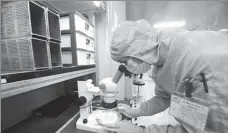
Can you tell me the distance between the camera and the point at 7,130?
2.43ft

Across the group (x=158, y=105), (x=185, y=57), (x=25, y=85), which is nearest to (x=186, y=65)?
(x=185, y=57)

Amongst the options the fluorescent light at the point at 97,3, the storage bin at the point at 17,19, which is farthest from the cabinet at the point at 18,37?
the fluorescent light at the point at 97,3

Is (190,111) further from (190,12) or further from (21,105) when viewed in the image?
(21,105)

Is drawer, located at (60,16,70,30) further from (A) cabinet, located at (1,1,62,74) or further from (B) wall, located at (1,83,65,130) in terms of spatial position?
(B) wall, located at (1,83,65,130)

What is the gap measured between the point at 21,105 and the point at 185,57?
4.56 feet

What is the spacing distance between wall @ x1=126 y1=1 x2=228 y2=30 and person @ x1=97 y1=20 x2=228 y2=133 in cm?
37

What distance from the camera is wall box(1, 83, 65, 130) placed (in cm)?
79

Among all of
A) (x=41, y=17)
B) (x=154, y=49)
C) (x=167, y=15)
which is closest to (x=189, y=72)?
(x=154, y=49)

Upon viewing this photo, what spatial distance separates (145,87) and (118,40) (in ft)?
3.32

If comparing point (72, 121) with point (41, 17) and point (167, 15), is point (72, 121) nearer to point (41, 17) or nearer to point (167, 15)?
point (41, 17)

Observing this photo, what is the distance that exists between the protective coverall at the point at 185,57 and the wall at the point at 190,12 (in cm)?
38

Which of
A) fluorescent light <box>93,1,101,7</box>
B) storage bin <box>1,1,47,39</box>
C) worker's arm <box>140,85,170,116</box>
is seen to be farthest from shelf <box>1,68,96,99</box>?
fluorescent light <box>93,1,101,7</box>

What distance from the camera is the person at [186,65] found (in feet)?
1.36

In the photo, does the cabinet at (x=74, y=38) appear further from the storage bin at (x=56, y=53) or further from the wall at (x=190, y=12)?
the wall at (x=190, y=12)
